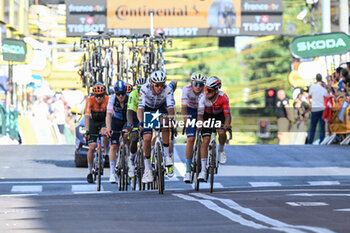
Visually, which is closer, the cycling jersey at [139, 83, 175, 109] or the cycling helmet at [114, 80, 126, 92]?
the cycling jersey at [139, 83, 175, 109]

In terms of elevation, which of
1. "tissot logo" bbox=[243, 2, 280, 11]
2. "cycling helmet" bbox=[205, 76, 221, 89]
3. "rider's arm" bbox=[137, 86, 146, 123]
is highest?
"tissot logo" bbox=[243, 2, 280, 11]

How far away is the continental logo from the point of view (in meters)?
44.6

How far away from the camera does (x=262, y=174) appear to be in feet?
78.5

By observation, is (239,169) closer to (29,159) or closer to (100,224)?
(29,159)

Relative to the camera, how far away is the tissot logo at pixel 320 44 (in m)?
33.1

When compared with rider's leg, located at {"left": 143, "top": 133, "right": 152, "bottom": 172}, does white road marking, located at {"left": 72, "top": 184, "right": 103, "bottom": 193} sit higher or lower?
lower

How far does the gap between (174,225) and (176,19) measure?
33.5 meters

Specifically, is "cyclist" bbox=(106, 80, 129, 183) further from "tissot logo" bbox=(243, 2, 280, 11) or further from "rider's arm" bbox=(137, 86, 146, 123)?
"tissot logo" bbox=(243, 2, 280, 11)

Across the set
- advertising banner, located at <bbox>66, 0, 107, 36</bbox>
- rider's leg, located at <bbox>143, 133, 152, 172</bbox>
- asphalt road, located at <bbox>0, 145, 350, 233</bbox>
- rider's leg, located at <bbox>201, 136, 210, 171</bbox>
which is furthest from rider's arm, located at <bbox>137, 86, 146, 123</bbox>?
advertising banner, located at <bbox>66, 0, 107, 36</bbox>

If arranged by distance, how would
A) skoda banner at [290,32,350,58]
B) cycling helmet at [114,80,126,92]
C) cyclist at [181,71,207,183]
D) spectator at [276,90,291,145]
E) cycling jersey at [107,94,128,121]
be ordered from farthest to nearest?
skoda banner at [290,32,350,58]
spectator at [276,90,291,145]
cycling jersey at [107,94,128,121]
cycling helmet at [114,80,126,92]
cyclist at [181,71,207,183]

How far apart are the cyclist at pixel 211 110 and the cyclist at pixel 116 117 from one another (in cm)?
211

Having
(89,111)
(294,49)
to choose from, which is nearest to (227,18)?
(294,49)

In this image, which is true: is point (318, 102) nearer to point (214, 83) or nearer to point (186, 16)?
point (214, 83)

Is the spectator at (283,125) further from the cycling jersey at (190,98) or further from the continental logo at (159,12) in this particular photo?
the cycling jersey at (190,98)
